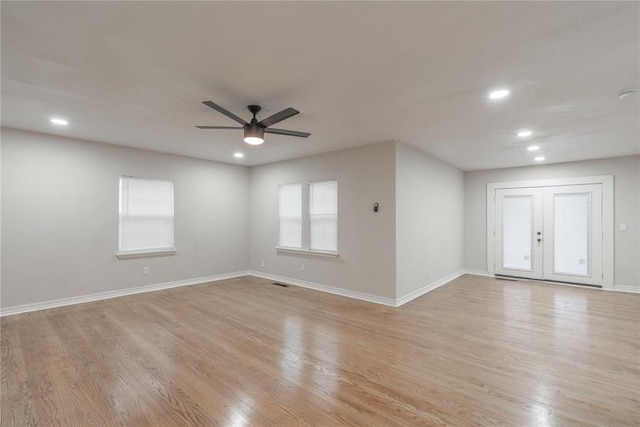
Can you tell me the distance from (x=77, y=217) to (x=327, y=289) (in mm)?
4384

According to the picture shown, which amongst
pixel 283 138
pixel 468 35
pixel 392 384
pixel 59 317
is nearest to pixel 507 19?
pixel 468 35

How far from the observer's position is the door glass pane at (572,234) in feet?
20.0

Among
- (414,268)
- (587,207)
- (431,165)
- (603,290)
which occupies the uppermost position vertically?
(431,165)

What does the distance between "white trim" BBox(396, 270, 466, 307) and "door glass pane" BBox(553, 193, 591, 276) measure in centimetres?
209

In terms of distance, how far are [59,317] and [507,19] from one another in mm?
5891

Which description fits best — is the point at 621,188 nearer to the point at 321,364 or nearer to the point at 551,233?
the point at 551,233

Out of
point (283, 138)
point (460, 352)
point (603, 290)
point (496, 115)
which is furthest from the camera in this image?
point (603, 290)

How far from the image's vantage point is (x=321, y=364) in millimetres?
2809

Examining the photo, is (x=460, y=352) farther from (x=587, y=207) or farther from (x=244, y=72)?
(x=587, y=207)

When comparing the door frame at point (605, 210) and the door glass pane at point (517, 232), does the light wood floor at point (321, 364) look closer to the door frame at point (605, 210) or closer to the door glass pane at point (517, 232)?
the door frame at point (605, 210)

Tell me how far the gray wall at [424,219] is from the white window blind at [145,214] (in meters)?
4.43

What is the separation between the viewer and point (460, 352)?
308cm

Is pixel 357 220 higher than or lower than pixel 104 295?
higher

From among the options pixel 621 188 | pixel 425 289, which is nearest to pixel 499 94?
pixel 425 289
